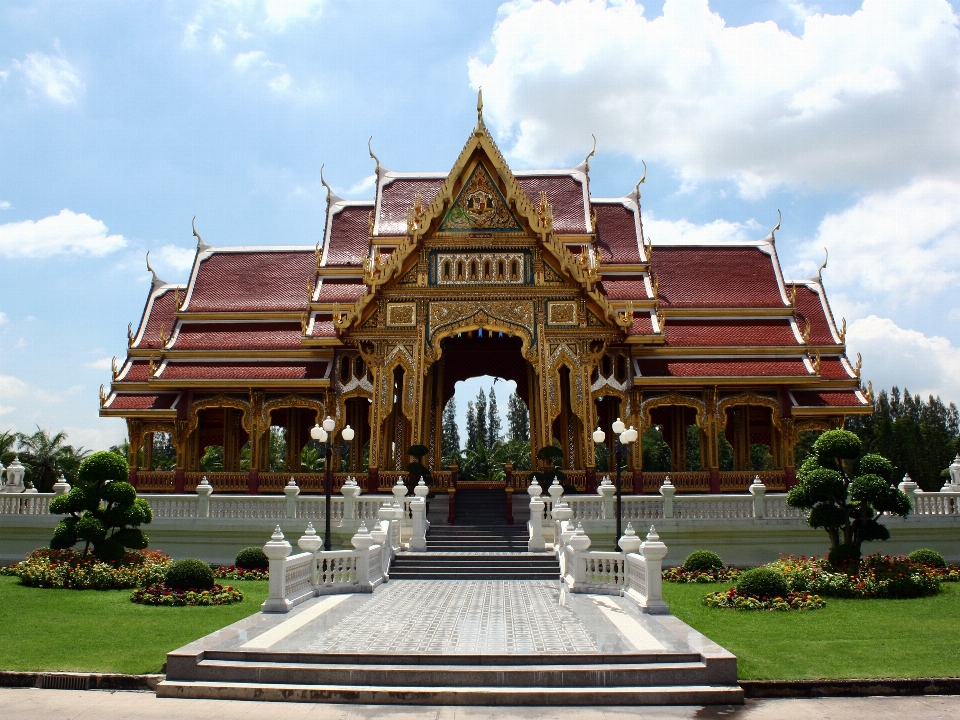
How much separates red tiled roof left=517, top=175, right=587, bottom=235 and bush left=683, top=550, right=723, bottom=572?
1176 cm

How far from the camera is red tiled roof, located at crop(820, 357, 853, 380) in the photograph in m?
24.5

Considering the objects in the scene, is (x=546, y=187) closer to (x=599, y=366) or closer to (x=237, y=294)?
(x=599, y=366)

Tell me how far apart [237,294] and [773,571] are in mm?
18774

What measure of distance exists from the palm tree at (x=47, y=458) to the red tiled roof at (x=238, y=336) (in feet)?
Answer: 57.4

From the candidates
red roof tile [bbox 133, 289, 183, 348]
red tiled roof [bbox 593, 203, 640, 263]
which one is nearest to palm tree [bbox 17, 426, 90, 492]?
red roof tile [bbox 133, 289, 183, 348]

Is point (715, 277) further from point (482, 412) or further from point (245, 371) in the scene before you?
point (482, 412)

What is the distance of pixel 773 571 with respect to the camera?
1338cm

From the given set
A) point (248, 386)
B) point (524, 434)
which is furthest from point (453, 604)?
point (524, 434)

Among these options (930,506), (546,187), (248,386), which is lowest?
(930,506)

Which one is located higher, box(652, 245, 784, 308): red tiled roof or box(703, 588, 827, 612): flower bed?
box(652, 245, 784, 308): red tiled roof

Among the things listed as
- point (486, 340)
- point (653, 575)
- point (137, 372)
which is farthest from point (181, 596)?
point (486, 340)

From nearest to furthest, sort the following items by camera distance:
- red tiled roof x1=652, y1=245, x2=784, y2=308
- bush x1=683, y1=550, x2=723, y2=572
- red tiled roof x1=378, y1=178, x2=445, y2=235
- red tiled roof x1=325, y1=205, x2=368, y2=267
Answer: bush x1=683, y1=550, x2=723, y2=572, red tiled roof x1=652, y1=245, x2=784, y2=308, red tiled roof x1=378, y1=178, x2=445, y2=235, red tiled roof x1=325, y1=205, x2=368, y2=267

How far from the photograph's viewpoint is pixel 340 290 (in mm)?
25594

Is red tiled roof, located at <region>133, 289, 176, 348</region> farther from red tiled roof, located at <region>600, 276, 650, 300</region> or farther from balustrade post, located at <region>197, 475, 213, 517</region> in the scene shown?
red tiled roof, located at <region>600, 276, 650, 300</region>
